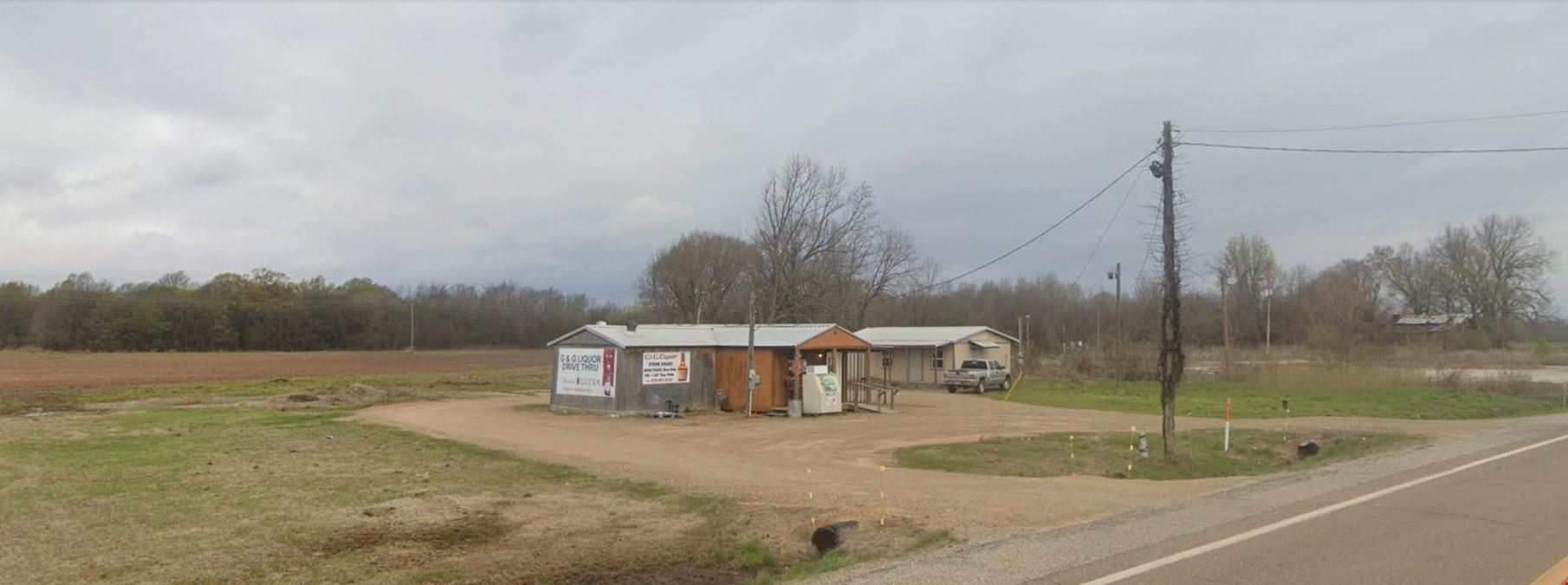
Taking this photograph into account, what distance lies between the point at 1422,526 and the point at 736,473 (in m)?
9.16

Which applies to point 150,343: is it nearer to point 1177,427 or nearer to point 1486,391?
point 1177,427

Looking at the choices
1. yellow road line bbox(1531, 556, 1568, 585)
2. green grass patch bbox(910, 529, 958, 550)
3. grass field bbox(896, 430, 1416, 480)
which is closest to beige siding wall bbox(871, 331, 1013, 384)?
grass field bbox(896, 430, 1416, 480)

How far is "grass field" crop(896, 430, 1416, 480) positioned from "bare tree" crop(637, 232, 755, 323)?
52597mm

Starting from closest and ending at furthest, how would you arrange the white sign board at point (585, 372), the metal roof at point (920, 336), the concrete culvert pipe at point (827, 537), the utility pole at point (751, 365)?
1. the concrete culvert pipe at point (827, 537)
2. the utility pole at point (751, 365)
3. the white sign board at point (585, 372)
4. the metal roof at point (920, 336)

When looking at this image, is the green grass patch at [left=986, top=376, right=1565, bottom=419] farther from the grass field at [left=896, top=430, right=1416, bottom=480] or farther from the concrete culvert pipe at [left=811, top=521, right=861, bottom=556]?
the concrete culvert pipe at [left=811, top=521, right=861, bottom=556]

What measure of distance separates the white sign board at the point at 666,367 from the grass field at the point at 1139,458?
1093 centimetres

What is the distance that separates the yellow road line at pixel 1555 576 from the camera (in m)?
6.26

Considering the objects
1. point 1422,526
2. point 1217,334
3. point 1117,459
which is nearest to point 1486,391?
point 1117,459

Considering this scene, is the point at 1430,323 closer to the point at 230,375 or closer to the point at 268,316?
the point at 230,375

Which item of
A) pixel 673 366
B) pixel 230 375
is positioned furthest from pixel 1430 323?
pixel 230 375

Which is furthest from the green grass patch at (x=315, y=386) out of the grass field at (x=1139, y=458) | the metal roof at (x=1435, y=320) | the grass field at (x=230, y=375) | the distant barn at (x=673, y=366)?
the metal roof at (x=1435, y=320)

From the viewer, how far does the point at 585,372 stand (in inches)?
1096

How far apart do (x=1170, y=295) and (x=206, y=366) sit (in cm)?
6674

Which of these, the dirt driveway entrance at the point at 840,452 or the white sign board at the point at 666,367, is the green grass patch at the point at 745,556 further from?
the white sign board at the point at 666,367
